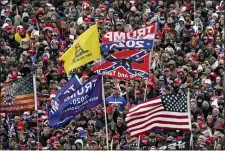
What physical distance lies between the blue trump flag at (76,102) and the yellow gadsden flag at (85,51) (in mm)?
736

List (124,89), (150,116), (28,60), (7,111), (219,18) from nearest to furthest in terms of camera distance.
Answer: (150,116), (7,111), (124,89), (28,60), (219,18)

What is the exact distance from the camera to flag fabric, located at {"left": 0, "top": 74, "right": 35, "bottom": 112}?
40.9 meters

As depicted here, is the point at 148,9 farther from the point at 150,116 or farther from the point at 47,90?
the point at 150,116

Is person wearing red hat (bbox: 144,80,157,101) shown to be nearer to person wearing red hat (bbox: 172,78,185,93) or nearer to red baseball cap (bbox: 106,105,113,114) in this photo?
person wearing red hat (bbox: 172,78,185,93)

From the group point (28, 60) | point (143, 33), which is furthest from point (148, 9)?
point (143, 33)

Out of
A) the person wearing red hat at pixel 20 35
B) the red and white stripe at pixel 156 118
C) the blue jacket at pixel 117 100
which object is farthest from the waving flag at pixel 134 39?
the person wearing red hat at pixel 20 35

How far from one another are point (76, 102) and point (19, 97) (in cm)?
169

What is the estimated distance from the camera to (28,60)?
48.9 m

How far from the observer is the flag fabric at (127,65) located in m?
41.7

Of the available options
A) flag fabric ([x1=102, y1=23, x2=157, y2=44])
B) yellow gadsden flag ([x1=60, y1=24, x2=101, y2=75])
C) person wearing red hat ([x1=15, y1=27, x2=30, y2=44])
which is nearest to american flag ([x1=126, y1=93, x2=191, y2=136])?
yellow gadsden flag ([x1=60, y1=24, x2=101, y2=75])

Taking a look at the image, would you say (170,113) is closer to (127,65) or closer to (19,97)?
(127,65)

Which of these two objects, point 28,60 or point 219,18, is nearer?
point 28,60

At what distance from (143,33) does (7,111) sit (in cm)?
397

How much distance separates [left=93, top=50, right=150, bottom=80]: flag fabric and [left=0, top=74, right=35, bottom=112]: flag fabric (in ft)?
5.84
